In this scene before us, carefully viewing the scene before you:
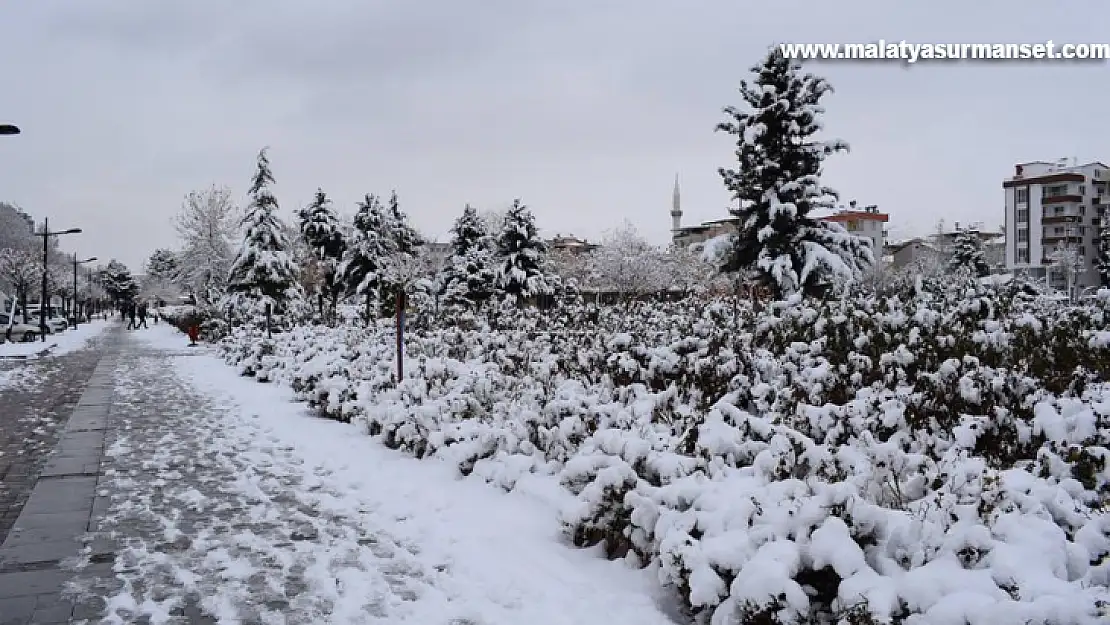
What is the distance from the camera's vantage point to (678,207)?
164250 mm

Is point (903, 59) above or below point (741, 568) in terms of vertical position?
above

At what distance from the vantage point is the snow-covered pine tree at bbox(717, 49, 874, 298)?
2388 cm

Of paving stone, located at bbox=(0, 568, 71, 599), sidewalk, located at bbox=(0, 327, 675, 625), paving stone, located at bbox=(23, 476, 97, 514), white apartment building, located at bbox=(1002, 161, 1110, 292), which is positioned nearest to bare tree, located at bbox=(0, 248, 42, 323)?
paving stone, located at bbox=(23, 476, 97, 514)

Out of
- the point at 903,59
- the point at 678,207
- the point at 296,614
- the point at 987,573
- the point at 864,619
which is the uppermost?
the point at 678,207

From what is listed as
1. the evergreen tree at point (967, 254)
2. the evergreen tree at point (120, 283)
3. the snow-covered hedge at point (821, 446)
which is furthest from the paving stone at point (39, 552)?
the evergreen tree at point (120, 283)

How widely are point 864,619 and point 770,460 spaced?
1844mm

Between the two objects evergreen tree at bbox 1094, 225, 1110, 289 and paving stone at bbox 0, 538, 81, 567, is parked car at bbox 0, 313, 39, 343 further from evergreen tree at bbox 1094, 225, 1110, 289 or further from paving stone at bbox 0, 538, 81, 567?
evergreen tree at bbox 1094, 225, 1110, 289

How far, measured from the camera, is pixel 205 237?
48781mm

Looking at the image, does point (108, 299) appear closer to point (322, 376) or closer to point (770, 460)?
point (322, 376)

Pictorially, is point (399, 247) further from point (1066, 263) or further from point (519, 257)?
point (1066, 263)

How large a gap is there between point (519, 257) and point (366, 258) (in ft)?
23.1

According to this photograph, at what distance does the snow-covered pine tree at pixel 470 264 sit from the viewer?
125 feet

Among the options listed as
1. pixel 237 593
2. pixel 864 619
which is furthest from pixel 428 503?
pixel 864 619

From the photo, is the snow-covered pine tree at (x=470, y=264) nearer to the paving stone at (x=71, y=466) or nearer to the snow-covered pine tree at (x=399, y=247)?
the snow-covered pine tree at (x=399, y=247)
